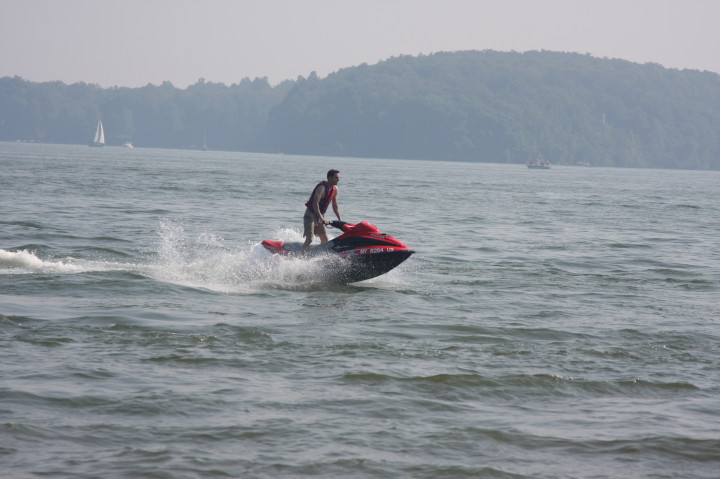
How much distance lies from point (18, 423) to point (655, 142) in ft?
648

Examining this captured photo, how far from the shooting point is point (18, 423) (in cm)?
724

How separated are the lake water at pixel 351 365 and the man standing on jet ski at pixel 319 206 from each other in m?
0.53

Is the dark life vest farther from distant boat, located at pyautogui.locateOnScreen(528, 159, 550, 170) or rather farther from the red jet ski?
distant boat, located at pyautogui.locateOnScreen(528, 159, 550, 170)

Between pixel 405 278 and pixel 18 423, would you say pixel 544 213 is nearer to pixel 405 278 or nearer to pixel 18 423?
pixel 405 278

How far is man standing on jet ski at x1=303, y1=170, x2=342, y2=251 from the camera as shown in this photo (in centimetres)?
1411

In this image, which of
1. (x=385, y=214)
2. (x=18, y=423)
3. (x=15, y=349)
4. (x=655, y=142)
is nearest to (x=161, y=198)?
(x=385, y=214)

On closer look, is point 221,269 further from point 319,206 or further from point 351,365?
point 351,365

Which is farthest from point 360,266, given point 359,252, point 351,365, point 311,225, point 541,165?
point 541,165

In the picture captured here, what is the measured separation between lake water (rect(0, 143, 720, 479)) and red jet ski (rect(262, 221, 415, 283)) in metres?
0.32

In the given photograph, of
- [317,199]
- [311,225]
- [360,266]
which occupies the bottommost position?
[360,266]

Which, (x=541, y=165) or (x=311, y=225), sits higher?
(x=541, y=165)

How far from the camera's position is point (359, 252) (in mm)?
14117

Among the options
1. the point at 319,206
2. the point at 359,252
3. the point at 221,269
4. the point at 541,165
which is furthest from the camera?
the point at 541,165

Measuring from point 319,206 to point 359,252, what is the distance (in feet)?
3.40
